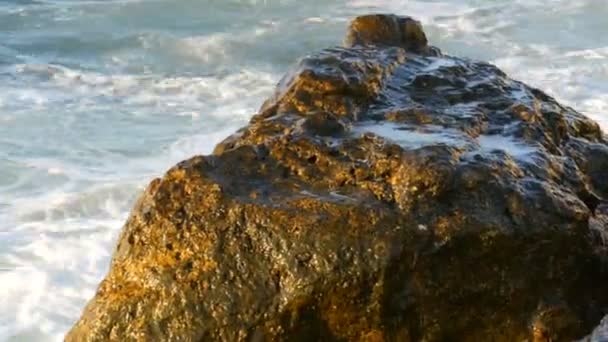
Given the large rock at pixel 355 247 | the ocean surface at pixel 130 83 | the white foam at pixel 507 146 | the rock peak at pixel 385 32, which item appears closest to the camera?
the large rock at pixel 355 247

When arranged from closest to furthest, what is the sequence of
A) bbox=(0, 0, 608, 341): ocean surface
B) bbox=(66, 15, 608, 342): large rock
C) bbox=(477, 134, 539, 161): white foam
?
bbox=(66, 15, 608, 342): large rock, bbox=(477, 134, 539, 161): white foam, bbox=(0, 0, 608, 341): ocean surface

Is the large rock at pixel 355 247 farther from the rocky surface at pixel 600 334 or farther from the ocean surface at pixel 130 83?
the ocean surface at pixel 130 83

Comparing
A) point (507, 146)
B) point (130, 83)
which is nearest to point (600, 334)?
point (507, 146)

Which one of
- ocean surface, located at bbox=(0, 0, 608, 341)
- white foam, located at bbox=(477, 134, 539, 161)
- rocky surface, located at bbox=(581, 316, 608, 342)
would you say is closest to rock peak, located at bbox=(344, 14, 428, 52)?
white foam, located at bbox=(477, 134, 539, 161)

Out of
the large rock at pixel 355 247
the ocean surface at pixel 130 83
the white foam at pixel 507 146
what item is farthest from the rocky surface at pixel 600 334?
the ocean surface at pixel 130 83

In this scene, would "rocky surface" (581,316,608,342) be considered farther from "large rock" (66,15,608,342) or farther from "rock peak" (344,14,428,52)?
"rock peak" (344,14,428,52)

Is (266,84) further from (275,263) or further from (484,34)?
(275,263)

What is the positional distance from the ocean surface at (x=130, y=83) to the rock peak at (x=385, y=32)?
7.04 ft

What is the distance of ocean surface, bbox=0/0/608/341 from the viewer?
235 inches

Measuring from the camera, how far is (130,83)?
10.0 meters

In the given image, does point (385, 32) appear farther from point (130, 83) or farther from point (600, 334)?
point (130, 83)

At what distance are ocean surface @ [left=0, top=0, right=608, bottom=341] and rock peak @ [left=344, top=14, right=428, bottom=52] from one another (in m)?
2.15

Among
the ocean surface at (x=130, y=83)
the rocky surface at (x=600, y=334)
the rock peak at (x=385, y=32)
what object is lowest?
the ocean surface at (x=130, y=83)

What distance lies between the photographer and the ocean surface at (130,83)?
5.96 meters
